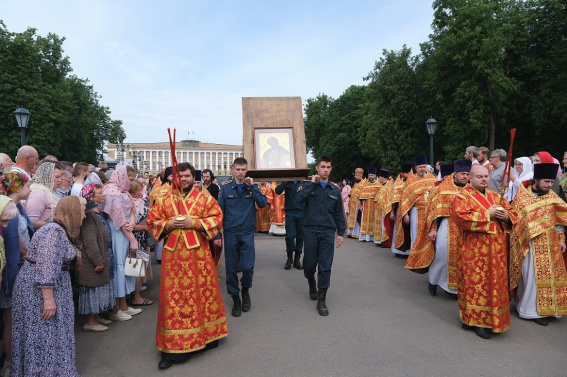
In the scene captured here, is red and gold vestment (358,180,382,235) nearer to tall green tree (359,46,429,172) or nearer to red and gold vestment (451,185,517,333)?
red and gold vestment (451,185,517,333)

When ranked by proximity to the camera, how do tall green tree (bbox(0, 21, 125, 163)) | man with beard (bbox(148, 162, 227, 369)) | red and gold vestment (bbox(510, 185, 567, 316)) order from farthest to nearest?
tall green tree (bbox(0, 21, 125, 163)) < red and gold vestment (bbox(510, 185, 567, 316)) < man with beard (bbox(148, 162, 227, 369))

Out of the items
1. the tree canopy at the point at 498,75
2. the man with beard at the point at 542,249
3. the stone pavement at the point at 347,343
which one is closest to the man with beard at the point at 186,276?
the stone pavement at the point at 347,343

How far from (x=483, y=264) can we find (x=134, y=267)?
177 inches

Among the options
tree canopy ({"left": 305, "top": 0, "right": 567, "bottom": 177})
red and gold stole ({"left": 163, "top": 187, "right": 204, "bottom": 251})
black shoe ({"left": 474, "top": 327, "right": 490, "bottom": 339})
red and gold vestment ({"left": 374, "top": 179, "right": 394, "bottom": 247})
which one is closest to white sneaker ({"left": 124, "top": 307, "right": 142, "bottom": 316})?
red and gold stole ({"left": 163, "top": 187, "right": 204, "bottom": 251})

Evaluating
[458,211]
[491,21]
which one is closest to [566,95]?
[491,21]

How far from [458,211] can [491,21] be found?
25.5 meters

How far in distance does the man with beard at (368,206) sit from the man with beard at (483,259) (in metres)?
7.85

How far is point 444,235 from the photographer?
21.9 feet

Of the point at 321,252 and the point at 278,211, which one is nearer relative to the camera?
the point at 321,252

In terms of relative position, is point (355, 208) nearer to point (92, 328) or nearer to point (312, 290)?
point (312, 290)

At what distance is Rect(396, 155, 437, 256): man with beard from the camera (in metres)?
8.64

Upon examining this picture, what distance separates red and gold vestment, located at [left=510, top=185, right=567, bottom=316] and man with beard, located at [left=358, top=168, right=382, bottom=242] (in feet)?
24.4

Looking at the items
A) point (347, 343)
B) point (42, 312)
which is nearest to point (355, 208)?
point (347, 343)

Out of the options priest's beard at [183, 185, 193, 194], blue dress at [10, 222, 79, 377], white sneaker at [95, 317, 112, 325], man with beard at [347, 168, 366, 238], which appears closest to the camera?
blue dress at [10, 222, 79, 377]
